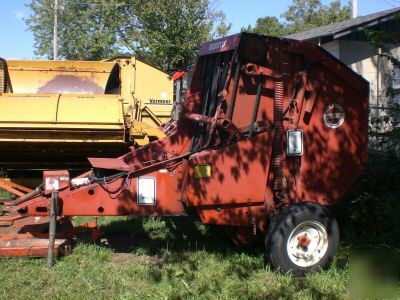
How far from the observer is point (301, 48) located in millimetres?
5176

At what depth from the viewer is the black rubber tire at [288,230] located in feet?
16.0

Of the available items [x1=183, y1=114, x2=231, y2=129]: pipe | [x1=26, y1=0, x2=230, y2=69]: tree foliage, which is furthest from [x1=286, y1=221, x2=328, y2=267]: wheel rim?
[x1=26, y1=0, x2=230, y2=69]: tree foliage

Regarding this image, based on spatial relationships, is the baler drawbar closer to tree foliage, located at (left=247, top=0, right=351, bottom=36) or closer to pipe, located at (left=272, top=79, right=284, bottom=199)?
pipe, located at (left=272, top=79, right=284, bottom=199)

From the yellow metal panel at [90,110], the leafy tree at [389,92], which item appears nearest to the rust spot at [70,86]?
the yellow metal panel at [90,110]

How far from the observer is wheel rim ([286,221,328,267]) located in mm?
4965

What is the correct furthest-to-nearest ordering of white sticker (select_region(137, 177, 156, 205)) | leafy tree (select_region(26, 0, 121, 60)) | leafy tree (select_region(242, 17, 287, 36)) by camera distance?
1. leafy tree (select_region(242, 17, 287, 36))
2. leafy tree (select_region(26, 0, 121, 60))
3. white sticker (select_region(137, 177, 156, 205))

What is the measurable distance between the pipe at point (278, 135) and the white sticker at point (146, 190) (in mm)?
1180

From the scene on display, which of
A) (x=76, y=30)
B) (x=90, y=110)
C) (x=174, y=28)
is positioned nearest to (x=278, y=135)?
(x=90, y=110)

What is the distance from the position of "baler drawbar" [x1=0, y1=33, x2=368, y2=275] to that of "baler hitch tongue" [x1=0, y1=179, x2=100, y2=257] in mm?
31

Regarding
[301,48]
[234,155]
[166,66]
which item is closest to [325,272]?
[234,155]

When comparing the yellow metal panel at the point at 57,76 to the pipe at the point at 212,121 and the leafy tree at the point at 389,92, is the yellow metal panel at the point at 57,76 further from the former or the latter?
the leafy tree at the point at 389,92

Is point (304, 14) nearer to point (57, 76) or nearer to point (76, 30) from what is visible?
point (76, 30)

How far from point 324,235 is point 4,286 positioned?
295cm

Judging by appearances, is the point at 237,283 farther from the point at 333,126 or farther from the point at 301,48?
the point at 301,48
